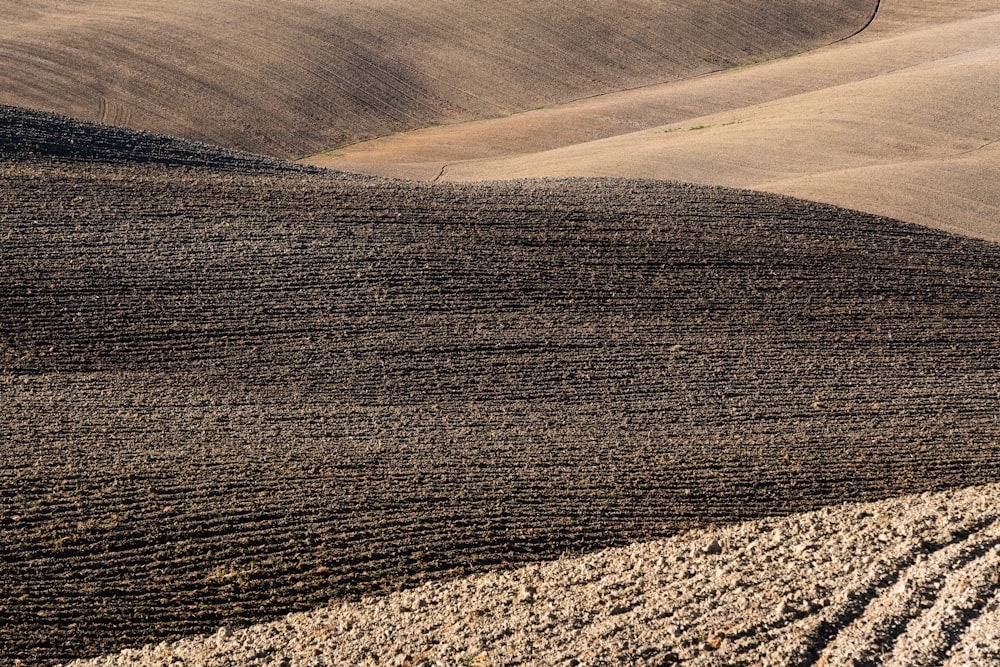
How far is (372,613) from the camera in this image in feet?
32.1

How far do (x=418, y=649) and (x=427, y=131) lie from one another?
31360 mm

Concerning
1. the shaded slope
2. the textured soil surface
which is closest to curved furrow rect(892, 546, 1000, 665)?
the textured soil surface

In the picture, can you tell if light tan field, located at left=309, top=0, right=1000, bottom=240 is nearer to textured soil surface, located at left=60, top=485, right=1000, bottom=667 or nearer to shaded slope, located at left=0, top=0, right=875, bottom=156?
shaded slope, located at left=0, top=0, right=875, bottom=156

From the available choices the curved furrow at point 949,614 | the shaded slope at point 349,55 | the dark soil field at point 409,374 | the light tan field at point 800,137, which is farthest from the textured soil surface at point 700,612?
the shaded slope at point 349,55

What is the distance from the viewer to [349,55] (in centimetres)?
4272

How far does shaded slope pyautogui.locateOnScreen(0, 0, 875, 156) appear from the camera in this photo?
37.1 metres

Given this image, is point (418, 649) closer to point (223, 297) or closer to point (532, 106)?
point (223, 297)

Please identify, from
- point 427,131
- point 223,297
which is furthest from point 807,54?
point 223,297

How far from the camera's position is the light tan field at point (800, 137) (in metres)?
25.8

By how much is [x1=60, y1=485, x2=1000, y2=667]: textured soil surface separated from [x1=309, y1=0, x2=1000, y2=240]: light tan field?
49.2 ft

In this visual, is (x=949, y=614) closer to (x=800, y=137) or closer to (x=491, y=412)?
(x=491, y=412)

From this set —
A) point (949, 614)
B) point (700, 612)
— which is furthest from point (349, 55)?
point (949, 614)

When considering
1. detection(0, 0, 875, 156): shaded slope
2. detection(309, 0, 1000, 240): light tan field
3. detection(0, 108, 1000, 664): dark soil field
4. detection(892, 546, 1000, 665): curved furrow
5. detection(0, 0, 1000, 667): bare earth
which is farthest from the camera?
detection(0, 0, 875, 156): shaded slope

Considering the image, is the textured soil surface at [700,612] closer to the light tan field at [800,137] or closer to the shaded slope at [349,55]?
the light tan field at [800,137]
